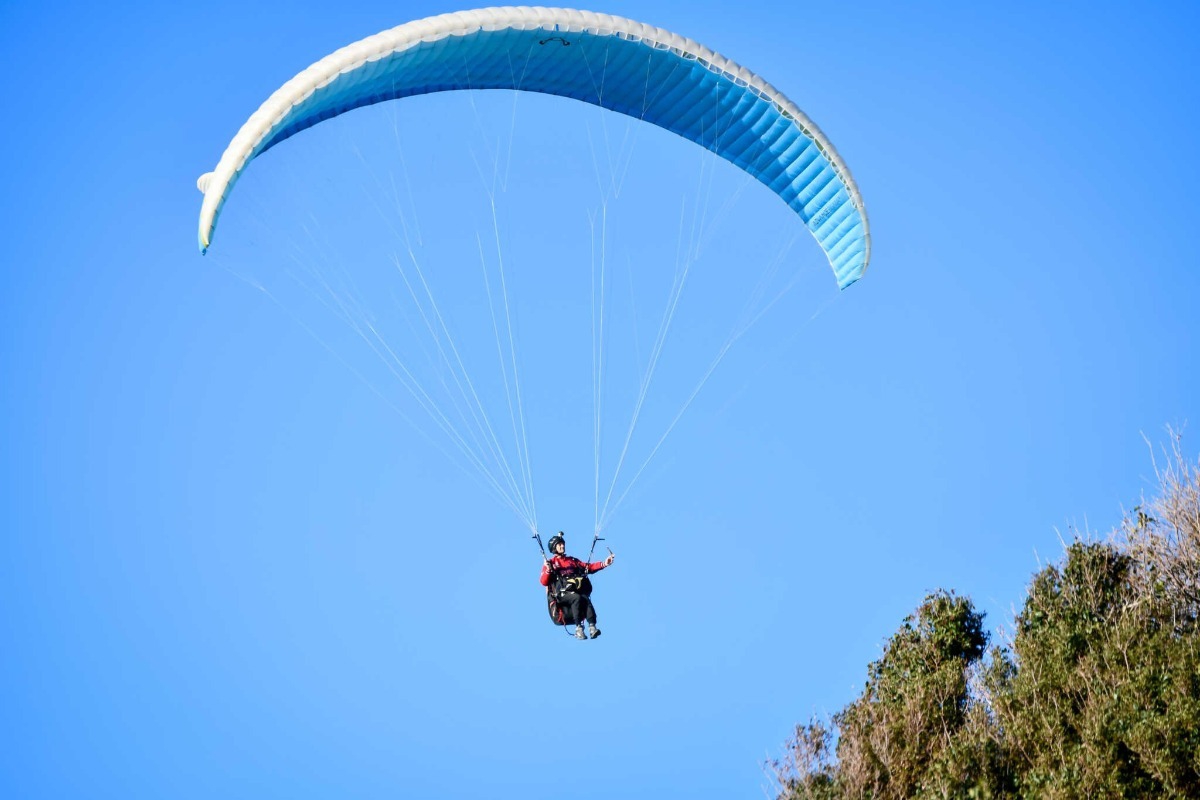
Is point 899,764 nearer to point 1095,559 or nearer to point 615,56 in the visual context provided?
point 1095,559

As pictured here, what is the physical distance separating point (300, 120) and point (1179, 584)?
1244cm

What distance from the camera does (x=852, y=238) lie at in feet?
72.4

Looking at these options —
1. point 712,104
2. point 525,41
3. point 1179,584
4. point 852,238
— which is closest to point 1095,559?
point 1179,584

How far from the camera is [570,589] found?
62.5 feet

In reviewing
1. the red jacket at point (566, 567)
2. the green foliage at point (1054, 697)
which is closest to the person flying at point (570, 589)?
the red jacket at point (566, 567)

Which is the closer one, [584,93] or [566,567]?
[566,567]

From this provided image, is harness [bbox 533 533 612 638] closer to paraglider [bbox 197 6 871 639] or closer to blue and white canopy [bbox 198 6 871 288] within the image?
paraglider [bbox 197 6 871 639]

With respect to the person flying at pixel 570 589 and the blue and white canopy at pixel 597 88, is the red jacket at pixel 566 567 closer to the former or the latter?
the person flying at pixel 570 589

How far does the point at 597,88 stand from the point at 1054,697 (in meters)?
9.01

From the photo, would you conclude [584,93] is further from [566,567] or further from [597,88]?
[566,567]

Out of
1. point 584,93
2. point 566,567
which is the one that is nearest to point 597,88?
point 584,93

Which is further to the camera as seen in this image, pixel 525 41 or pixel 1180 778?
pixel 525 41

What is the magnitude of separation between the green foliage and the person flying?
4.21m

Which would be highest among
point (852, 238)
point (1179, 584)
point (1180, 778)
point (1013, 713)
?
point (852, 238)
